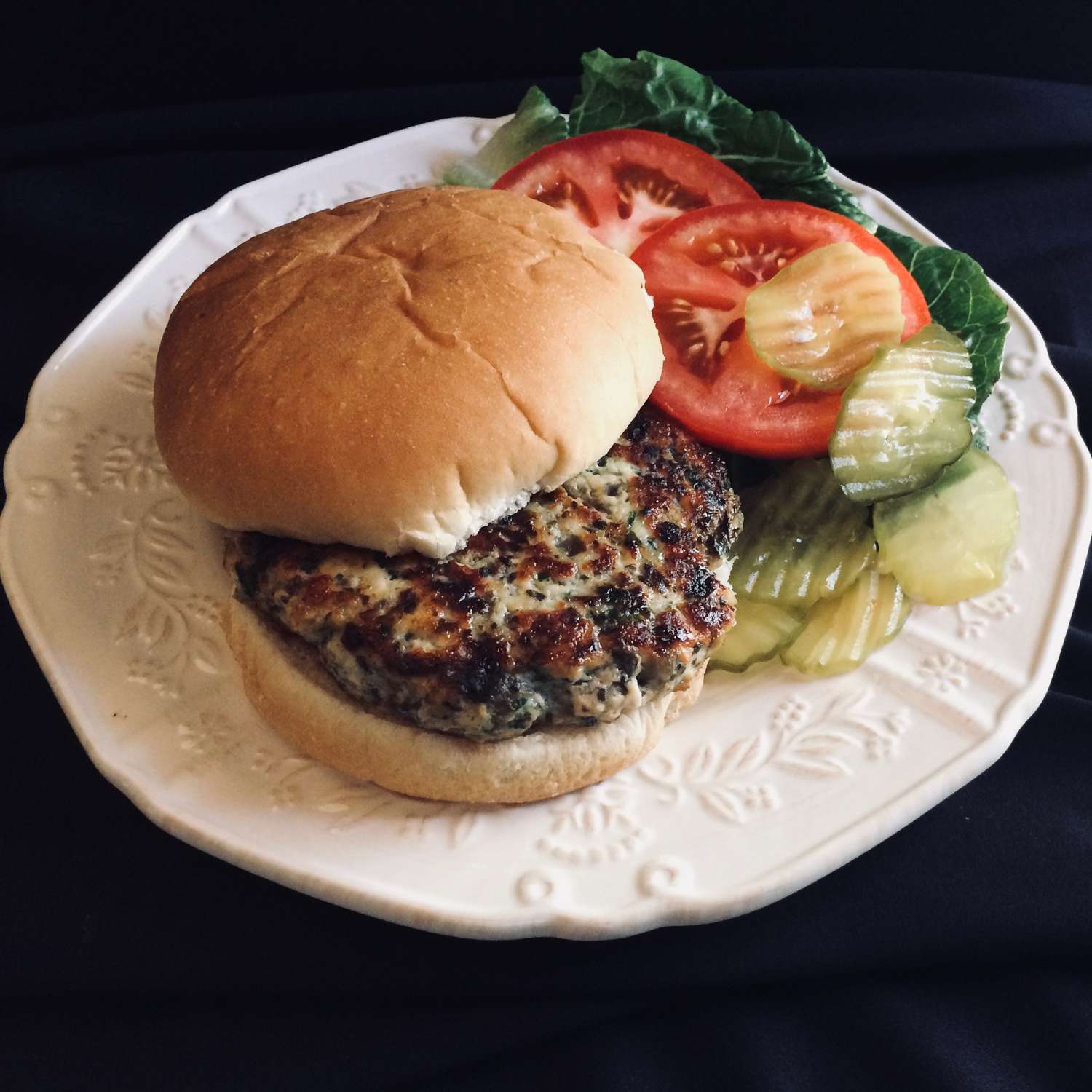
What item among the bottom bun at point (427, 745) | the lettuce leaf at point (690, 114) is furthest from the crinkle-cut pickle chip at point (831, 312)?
the bottom bun at point (427, 745)

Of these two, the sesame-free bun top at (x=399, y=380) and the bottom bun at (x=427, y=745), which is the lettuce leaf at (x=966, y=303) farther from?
the bottom bun at (x=427, y=745)

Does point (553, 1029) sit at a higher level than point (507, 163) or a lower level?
lower

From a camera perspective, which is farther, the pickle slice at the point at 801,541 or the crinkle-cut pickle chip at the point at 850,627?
the pickle slice at the point at 801,541

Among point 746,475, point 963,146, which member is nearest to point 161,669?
point 746,475

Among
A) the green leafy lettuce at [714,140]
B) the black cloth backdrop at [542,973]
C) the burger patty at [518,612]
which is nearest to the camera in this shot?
the burger patty at [518,612]

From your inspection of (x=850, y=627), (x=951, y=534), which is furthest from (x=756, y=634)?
(x=951, y=534)

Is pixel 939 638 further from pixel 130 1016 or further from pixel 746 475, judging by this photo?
pixel 130 1016
